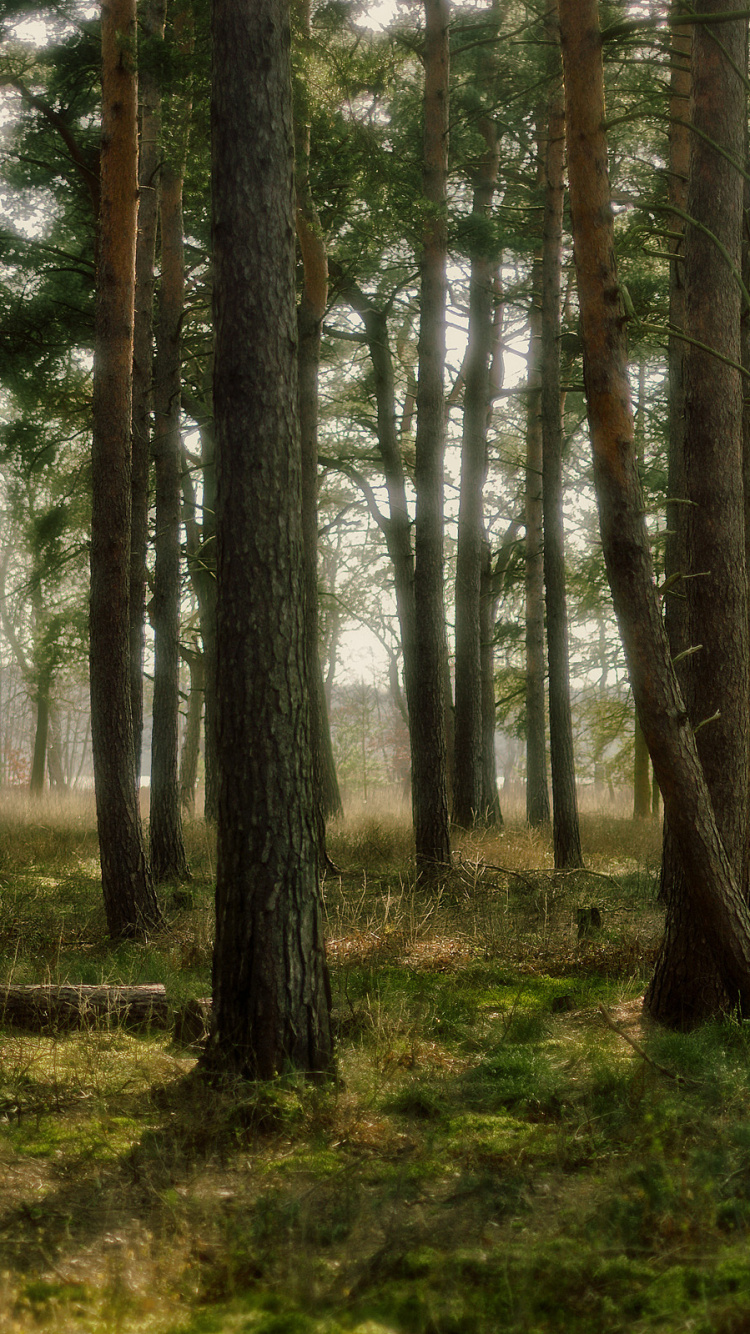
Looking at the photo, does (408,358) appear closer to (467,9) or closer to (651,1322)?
(467,9)

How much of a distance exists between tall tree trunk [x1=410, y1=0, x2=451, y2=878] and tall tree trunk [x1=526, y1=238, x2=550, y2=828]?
18.6 feet

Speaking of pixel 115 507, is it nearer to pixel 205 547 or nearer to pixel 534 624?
pixel 205 547

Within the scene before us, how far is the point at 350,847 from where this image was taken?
12289 mm

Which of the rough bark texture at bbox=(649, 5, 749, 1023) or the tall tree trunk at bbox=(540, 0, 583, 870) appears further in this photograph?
the tall tree trunk at bbox=(540, 0, 583, 870)

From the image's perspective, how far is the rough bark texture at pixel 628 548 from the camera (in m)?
5.00

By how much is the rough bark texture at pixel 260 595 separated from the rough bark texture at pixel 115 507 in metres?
3.62

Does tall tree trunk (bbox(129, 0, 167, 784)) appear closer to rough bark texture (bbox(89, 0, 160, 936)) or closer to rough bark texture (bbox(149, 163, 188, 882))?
rough bark texture (bbox(149, 163, 188, 882))

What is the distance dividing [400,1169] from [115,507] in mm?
6020

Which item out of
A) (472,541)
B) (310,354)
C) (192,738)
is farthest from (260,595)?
(192,738)

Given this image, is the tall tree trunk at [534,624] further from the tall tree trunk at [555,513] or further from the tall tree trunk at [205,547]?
the tall tree trunk at [205,547]

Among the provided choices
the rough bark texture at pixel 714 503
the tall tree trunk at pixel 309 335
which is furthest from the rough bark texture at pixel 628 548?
the tall tree trunk at pixel 309 335

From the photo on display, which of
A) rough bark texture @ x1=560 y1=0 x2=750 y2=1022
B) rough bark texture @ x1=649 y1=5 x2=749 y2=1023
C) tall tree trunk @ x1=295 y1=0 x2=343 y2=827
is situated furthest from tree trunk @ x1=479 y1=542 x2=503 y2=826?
rough bark texture @ x1=560 y1=0 x2=750 y2=1022

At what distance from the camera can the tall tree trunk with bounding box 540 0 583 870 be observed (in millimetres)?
11258

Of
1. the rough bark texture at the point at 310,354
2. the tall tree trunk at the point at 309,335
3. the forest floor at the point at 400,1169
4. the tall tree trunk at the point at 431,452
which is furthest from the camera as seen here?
the tall tree trunk at the point at 431,452
